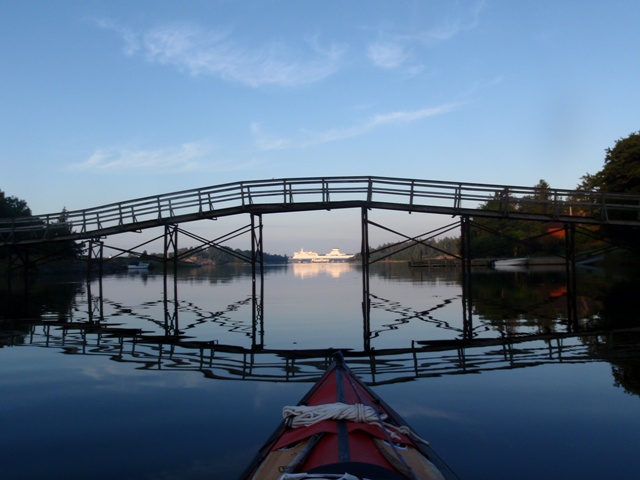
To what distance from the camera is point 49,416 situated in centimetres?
694

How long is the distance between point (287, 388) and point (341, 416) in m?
4.04

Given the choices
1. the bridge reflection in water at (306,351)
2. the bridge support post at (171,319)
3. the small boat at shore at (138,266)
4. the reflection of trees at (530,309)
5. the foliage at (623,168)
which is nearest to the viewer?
the bridge reflection in water at (306,351)

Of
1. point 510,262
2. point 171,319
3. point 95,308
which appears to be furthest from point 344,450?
point 510,262

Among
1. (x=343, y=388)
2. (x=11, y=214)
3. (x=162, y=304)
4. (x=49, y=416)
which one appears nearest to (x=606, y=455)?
(x=343, y=388)

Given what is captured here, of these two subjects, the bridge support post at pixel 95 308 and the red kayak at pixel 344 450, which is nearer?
the red kayak at pixel 344 450

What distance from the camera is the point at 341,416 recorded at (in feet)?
14.3

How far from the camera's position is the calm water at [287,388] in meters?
5.46

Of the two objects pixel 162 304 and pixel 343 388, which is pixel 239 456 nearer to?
pixel 343 388

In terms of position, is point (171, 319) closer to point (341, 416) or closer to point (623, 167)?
point (341, 416)

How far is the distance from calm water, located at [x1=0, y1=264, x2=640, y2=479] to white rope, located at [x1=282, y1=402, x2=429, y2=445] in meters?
0.99

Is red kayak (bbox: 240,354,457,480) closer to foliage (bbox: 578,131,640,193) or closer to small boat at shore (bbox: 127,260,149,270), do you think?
foliage (bbox: 578,131,640,193)

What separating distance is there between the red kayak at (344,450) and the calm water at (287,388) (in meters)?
1.07

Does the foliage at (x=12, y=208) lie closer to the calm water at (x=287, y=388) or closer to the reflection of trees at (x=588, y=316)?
the calm water at (x=287, y=388)

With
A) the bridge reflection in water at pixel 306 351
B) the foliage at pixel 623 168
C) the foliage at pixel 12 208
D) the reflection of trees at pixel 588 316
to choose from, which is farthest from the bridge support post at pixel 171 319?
the foliage at pixel 12 208
